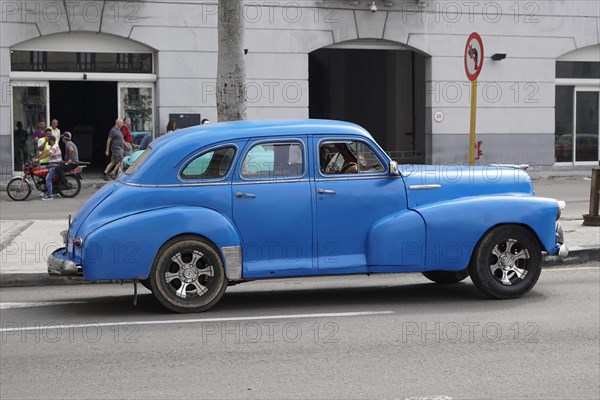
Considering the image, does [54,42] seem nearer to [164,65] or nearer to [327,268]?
[164,65]

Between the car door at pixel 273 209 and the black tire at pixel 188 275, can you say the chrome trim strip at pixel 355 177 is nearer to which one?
the car door at pixel 273 209

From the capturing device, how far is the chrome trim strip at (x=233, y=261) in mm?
9398

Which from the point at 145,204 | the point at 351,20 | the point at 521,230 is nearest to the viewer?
the point at 145,204

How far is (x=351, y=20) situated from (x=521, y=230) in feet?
58.6

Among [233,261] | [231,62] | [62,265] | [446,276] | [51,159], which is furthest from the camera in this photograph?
[51,159]

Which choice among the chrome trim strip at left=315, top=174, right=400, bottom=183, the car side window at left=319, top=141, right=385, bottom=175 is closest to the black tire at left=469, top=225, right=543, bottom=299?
the chrome trim strip at left=315, top=174, right=400, bottom=183

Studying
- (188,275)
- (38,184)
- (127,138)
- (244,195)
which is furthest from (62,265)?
(127,138)

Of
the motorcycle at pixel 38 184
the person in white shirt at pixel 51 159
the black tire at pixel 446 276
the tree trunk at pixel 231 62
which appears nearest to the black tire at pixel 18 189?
the motorcycle at pixel 38 184

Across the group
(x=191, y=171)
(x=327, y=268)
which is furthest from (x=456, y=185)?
(x=191, y=171)

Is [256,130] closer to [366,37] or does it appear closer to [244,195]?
[244,195]

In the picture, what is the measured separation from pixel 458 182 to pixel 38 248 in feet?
20.0

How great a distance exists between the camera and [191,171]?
9.54 meters

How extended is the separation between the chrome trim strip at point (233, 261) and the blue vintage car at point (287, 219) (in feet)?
0.04

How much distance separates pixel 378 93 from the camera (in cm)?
3378
